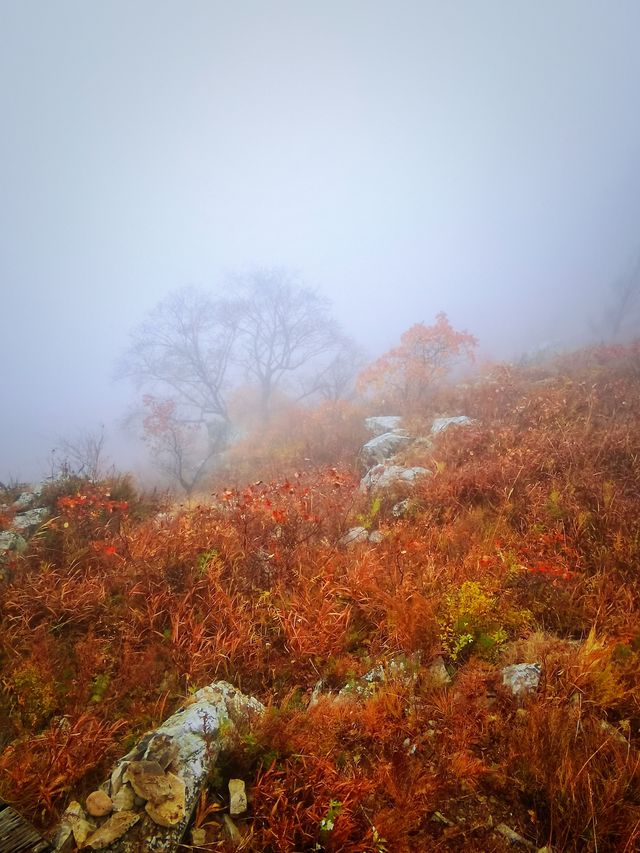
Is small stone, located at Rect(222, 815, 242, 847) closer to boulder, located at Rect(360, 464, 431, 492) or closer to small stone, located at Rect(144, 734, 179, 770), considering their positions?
small stone, located at Rect(144, 734, 179, 770)

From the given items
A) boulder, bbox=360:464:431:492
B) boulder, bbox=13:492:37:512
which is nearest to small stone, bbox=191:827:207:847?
boulder, bbox=360:464:431:492

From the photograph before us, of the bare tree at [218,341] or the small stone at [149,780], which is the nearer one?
the small stone at [149,780]

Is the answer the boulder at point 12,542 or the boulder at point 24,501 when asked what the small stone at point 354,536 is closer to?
the boulder at point 12,542

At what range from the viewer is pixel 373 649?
12.3 feet

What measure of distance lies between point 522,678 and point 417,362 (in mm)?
16889

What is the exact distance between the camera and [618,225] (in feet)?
211

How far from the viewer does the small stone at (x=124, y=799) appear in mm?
2263

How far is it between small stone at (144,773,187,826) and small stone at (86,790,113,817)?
0.84 ft

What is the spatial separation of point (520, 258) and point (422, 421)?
256ft

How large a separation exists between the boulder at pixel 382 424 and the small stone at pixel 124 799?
12335 millimetres

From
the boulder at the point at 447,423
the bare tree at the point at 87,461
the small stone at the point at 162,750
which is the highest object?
the bare tree at the point at 87,461

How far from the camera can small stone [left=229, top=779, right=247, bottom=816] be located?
236 cm

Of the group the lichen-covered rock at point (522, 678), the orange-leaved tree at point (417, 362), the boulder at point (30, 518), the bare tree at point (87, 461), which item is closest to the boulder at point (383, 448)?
the orange-leaved tree at point (417, 362)

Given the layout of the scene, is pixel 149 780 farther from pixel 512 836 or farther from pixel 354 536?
pixel 354 536
